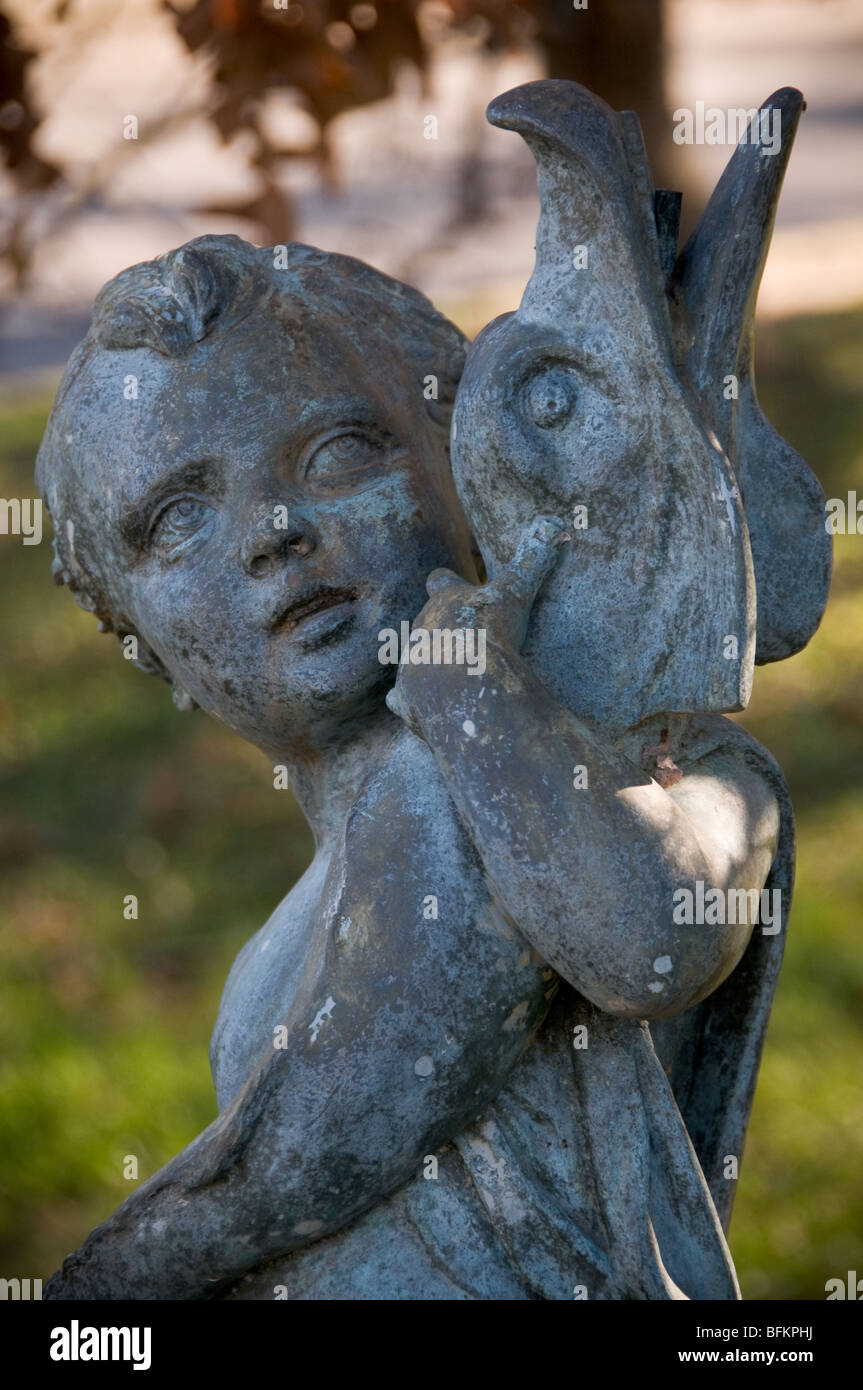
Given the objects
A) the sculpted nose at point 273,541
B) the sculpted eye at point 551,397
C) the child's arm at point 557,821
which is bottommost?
the child's arm at point 557,821

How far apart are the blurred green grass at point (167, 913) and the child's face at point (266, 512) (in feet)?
8.20

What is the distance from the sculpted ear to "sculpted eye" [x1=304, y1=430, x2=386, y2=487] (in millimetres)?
380

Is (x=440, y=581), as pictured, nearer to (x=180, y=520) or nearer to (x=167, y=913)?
(x=180, y=520)

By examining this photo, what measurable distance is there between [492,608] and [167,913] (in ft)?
12.3

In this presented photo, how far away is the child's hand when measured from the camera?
1.75 meters

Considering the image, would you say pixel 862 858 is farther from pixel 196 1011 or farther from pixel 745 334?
pixel 745 334

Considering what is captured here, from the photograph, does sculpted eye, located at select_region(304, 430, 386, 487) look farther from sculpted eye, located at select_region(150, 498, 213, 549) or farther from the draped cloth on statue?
the draped cloth on statue

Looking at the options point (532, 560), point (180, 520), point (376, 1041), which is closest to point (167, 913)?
point (180, 520)

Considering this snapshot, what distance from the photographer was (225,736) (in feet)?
20.4

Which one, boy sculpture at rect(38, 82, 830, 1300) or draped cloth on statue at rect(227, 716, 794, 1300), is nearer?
boy sculpture at rect(38, 82, 830, 1300)

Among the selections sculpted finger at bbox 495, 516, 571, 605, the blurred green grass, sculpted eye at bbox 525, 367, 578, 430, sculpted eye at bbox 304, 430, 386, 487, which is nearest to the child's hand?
sculpted finger at bbox 495, 516, 571, 605

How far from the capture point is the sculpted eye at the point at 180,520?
1.95 m

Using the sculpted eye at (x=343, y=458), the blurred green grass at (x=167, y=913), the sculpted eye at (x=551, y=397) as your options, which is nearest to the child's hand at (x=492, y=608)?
the sculpted eye at (x=551, y=397)

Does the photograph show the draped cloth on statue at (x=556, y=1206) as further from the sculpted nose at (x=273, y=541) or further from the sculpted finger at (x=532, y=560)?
the sculpted nose at (x=273, y=541)
